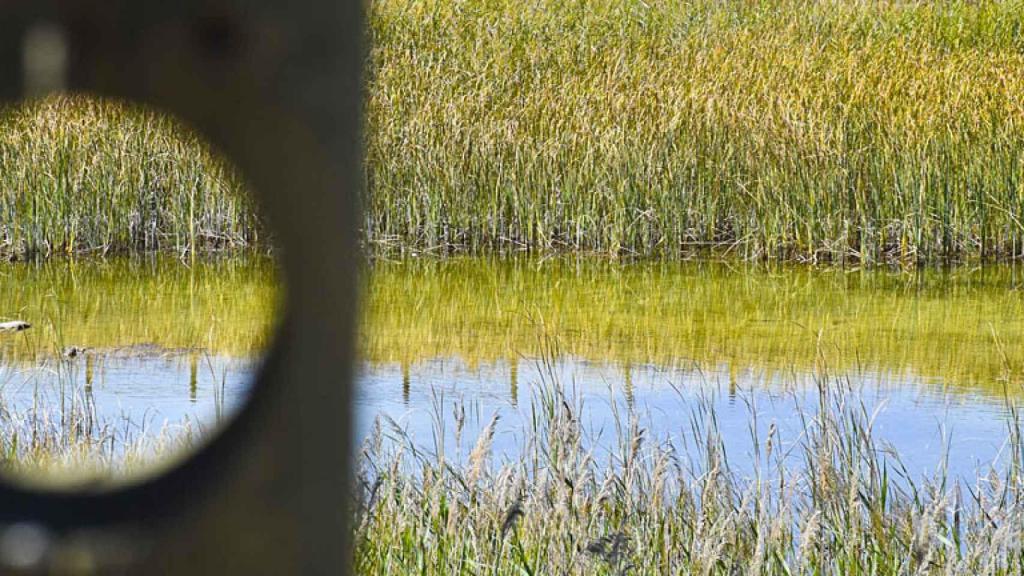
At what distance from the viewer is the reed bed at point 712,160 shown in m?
7.77

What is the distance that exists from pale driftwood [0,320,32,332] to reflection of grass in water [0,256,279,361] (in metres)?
0.04

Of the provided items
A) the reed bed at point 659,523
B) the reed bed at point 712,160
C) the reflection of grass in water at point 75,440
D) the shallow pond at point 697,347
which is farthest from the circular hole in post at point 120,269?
the reed bed at point 659,523

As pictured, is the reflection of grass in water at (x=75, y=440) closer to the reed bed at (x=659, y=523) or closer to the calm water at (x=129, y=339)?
the calm water at (x=129, y=339)

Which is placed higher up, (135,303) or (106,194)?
(106,194)

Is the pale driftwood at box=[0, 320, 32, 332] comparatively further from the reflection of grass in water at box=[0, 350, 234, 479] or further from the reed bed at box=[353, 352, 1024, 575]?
the reed bed at box=[353, 352, 1024, 575]

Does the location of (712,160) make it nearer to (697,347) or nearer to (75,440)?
(697,347)

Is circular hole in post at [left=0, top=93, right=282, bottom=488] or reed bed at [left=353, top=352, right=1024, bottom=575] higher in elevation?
circular hole in post at [left=0, top=93, right=282, bottom=488]

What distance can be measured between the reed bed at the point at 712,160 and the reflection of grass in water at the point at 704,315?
0.32m

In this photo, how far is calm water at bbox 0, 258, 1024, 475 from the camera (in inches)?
185

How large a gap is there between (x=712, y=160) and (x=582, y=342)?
2.57 meters

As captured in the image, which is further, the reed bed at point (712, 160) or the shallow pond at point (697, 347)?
the reed bed at point (712, 160)

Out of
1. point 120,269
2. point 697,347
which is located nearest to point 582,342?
point 697,347

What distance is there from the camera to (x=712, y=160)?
8375 millimetres

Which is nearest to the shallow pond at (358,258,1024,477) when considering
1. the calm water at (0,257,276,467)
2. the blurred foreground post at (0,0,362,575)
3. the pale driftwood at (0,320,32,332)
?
the calm water at (0,257,276,467)
